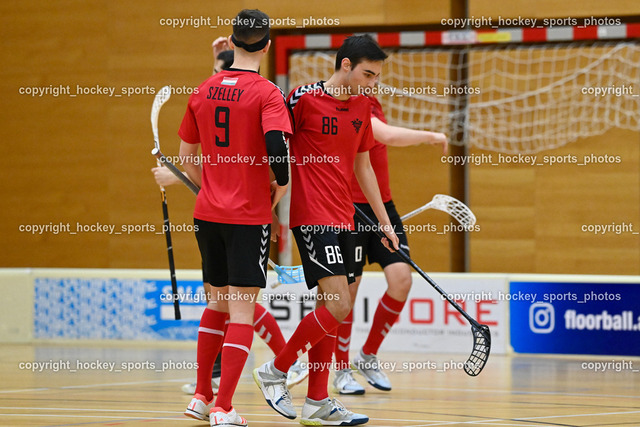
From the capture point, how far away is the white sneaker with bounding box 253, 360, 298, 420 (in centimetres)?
388

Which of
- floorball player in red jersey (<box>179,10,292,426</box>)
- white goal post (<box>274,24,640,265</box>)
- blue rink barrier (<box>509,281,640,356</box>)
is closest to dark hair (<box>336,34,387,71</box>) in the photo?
floorball player in red jersey (<box>179,10,292,426</box>)

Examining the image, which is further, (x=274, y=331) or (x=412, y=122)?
(x=412, y=122)

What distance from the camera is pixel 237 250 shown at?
11.9ft

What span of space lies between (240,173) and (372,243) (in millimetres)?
1679

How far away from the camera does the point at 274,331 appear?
4.51 m

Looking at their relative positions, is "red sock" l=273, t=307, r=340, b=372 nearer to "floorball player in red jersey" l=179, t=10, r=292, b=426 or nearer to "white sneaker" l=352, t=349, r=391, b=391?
"floorball player in red jersey" l=179, t=10, r=292, b=426

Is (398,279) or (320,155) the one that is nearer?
(320,155)

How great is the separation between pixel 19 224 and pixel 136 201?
126 cm

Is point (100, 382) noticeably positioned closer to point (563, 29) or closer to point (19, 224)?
point (19, 224)

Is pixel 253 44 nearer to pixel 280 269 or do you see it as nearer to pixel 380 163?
pixel 280 269

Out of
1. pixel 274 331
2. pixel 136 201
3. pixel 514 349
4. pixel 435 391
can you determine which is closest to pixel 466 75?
pixel 514 349

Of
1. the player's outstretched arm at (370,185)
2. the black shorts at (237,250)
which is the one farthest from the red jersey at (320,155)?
the black shorts at (237,250)

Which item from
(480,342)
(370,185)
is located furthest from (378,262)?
(370,185)

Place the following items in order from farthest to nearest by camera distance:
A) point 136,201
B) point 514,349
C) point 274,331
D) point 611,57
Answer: point 136,201 → point 611,57 → point 514,349 → point 274,331
